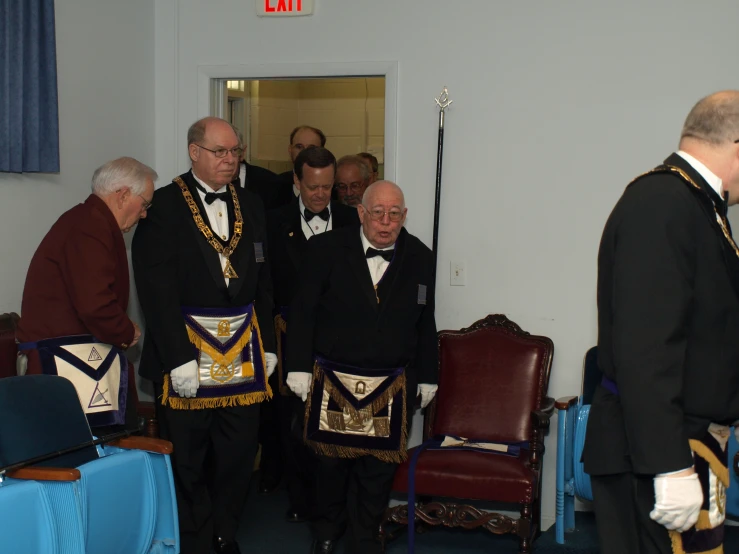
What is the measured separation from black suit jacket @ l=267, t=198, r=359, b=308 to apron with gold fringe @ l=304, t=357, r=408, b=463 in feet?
1.90

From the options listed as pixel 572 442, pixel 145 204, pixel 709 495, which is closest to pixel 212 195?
pixel 145 204

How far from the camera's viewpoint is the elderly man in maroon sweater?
317 cm

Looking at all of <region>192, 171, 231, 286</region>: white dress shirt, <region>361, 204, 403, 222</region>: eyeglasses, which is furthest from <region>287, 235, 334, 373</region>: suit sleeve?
<region>192, 171, 231, 286</region>: white dress shirt

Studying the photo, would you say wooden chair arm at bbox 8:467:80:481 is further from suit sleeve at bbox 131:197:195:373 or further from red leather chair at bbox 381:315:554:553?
red leather chair at bbox 381:315:554:553

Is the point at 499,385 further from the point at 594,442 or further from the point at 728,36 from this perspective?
Answer: the point at 594,442

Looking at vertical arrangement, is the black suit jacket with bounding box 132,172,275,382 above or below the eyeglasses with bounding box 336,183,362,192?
below

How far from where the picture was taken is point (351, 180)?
15.3ft

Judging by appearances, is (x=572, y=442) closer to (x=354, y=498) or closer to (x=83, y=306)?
(x=354, y=498)

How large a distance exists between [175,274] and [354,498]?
45.3 inches

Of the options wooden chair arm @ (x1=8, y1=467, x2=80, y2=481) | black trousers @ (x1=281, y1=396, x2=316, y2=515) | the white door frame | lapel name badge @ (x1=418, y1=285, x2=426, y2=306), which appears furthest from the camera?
the white door frame

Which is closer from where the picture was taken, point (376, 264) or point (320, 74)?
point (376, 264)

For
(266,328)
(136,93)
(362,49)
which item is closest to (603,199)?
(362,49)

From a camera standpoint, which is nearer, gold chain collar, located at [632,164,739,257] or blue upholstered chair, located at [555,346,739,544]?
gold chain collar, located at [632,164,739,257]

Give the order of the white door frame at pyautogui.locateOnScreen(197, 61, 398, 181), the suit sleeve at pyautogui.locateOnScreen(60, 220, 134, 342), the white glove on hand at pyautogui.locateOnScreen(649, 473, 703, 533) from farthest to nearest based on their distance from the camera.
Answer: the white door frame at pyautogui.locateOnScreen(197, 61, 398, 181) → the suit sleeve at pyautogui.locateOnScreen(60, 220, 134, 342) → the white glove on hand at pyautogui.locateOnScreen(649, 473, 703, 533)
